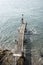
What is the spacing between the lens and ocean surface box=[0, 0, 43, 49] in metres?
27.9

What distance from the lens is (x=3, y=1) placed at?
55.0m

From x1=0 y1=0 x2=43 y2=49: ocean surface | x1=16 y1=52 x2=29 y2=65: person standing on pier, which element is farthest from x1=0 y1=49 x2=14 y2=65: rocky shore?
x1=0 y1=0 x2=43 y2=49: ocean surface

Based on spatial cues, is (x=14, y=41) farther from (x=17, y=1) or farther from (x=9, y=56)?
(x=17, y=1)

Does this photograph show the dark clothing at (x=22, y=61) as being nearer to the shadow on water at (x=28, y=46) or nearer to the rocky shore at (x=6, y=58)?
the shadow on water at (x=28, y=46)

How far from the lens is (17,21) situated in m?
36.4

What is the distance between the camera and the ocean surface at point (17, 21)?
91.4 feet

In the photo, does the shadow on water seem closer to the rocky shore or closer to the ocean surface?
the ocean surface

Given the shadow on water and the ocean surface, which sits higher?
the ocean surface

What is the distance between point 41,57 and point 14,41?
6.15 metres

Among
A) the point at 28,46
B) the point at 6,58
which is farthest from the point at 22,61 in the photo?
the point at 28,46

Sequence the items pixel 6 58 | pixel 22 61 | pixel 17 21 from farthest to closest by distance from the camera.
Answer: pixel 17 21 < pixel 6 58 < pixel 22 61

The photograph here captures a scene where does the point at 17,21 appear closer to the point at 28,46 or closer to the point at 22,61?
the point at 28,46

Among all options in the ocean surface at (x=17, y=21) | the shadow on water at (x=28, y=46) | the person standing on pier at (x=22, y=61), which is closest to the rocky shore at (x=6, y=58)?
the person standing on pier at (x=22, y=61)

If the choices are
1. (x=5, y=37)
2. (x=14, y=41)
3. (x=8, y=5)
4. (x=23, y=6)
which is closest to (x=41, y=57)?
(x=14, y=41)
